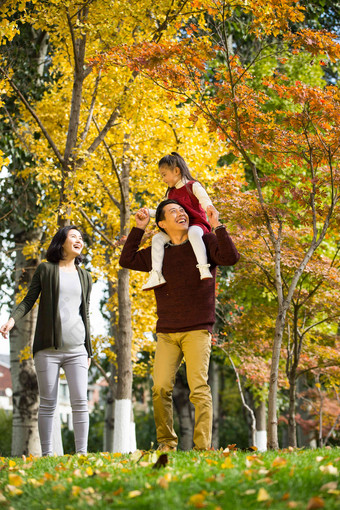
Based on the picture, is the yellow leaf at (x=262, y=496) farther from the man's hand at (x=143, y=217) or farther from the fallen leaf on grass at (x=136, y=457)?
the man's hand at (x=143, y=217)

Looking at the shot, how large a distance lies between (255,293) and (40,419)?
30.8 ft

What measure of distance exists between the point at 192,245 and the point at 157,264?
336 millimetres

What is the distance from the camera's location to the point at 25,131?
1170 centimetres

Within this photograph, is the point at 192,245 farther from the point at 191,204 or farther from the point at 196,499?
the point at 196,499

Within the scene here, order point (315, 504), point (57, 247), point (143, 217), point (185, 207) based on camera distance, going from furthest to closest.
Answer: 1. point (57, 247)
2. point (143, 217)
3. point (185, 207)
4. point (315, 504)

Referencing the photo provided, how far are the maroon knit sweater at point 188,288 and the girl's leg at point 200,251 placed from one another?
0.08 m

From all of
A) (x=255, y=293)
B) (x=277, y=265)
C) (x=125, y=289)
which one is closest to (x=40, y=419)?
(x=277, y=265)

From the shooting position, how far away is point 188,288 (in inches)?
192

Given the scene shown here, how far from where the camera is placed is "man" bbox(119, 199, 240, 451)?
4.70m

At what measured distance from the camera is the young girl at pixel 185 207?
484 centimetres

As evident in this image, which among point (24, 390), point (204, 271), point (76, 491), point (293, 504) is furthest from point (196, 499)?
point (24, 390)

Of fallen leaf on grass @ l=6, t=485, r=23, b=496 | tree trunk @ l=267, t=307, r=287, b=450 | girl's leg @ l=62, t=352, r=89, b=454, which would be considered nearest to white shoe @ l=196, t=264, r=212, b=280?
girl's leg @ l=62, t=352, r=89, b=454

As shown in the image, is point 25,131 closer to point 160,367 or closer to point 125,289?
point 125,289

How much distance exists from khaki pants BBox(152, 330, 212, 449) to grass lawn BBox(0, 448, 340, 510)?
53 centimetres
